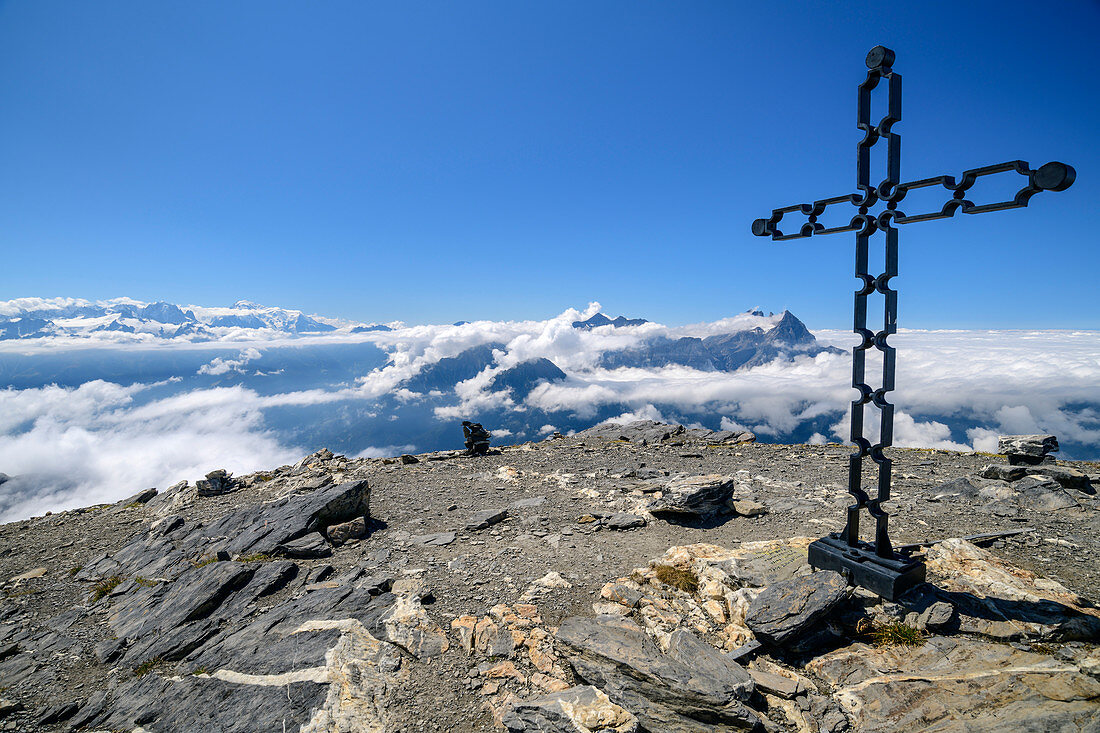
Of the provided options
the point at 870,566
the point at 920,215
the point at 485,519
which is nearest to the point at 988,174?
the point at 920,215

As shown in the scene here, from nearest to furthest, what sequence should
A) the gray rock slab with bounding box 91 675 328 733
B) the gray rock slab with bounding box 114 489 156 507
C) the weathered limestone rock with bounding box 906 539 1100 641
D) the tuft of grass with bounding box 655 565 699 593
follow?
the gray rock slab with bounding box 91 675 328 733 → the weathered limestone rock with bounding box 906 539 1100 641 → the tuft of grass with bounding box 655 565 699 593 → the gray rock slab with bounding box 114 489 156 507

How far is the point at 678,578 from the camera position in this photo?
812cm

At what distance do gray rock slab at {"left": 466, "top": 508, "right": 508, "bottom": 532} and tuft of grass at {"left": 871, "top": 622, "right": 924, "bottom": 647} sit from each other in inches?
358

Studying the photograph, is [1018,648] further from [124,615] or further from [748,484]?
[124,615]

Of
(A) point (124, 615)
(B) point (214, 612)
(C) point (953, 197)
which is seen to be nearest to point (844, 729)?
(C) point (953, 197)

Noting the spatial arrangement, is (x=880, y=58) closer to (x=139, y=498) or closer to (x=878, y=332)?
(x=878, y=332)

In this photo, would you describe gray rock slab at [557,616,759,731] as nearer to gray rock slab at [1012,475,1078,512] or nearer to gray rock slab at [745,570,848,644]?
Answer: gray rock slab at [745,570,848,644]

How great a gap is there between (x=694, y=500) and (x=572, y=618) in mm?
5963

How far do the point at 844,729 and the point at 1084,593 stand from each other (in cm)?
596

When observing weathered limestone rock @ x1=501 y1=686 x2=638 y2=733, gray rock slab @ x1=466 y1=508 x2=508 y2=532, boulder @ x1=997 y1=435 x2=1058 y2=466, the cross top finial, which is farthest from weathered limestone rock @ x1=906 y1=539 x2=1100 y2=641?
boulder @ x1=997 y1=435 x2=1058 y2=466

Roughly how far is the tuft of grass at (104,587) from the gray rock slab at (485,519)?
942 cm

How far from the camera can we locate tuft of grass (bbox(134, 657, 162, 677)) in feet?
25.1

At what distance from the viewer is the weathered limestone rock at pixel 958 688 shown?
450cm

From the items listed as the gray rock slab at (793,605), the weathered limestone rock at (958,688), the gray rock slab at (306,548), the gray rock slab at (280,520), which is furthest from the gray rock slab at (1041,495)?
the gray rock slab at (280,520)
